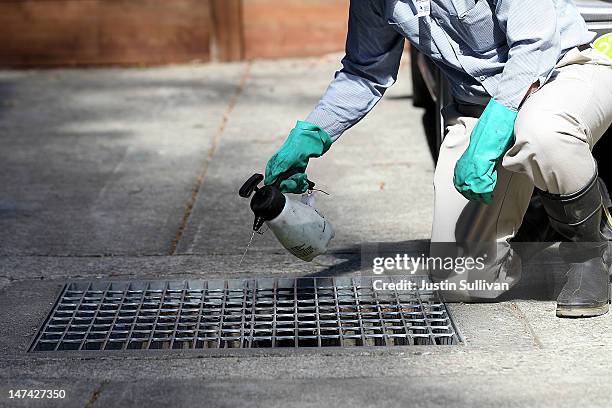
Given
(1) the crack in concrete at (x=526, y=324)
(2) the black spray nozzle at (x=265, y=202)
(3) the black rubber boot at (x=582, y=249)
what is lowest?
(1) the crack in concrete at (x=526, y=324)

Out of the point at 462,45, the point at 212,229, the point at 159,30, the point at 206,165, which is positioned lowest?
the point at 159,30

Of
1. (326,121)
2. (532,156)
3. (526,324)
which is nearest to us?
(532,156)

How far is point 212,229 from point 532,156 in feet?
5.78

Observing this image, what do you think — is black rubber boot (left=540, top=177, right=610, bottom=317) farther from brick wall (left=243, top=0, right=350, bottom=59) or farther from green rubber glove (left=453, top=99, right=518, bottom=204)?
brick wall (left=243, top=0, right=350, bottom=59)

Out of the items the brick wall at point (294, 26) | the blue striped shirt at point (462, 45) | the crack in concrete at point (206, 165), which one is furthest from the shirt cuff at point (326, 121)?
the brick wall at point (294, 26)

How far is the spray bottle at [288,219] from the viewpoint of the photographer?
3.37 m

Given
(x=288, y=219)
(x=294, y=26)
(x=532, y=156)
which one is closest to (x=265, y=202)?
(x=288, y=219)

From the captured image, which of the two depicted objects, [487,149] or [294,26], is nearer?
[487,149]

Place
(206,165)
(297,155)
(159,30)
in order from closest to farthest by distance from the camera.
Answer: (297,155) → (206,165) → (159,30)

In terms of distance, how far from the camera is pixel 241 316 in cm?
362

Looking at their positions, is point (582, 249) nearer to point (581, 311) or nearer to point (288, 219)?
point (581, 311)

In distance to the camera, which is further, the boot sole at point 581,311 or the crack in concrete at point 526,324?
the boot sole at point 581,311

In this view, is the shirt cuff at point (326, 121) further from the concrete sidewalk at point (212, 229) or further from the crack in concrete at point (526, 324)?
the crack in concrete at point (526, 324)

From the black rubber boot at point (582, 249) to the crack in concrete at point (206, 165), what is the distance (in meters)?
1.62
